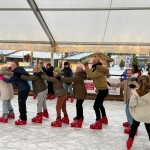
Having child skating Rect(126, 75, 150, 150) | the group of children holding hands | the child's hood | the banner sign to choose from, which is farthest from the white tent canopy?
child skating Rect(126, 75, 150, 150)

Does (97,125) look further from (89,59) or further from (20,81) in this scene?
(89,59)

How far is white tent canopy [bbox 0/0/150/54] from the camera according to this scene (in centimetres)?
499

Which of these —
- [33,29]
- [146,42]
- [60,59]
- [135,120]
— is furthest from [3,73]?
[60,59]

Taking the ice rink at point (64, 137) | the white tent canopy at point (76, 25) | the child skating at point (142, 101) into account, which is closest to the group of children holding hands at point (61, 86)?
the ice rink at point (64, 137)

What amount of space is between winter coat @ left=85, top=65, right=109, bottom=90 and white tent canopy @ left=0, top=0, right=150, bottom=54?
6.78 feet

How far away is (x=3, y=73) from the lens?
3.76m

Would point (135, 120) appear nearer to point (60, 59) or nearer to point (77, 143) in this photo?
point (77, 143)

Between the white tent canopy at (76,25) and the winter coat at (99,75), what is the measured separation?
2068 mm

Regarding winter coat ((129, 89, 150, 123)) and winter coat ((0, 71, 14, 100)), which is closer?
winter coat ((129, 89, 150, 123))

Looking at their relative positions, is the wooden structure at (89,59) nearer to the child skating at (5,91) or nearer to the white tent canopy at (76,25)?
the white tent canopy at (76,25)

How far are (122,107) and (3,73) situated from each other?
10.8 feet

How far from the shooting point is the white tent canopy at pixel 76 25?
499 centimetres

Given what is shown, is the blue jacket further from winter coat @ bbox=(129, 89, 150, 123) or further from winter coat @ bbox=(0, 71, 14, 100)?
winter coat @ bbox=(129, 89, 150, 123)

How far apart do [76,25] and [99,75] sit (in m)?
3.03
